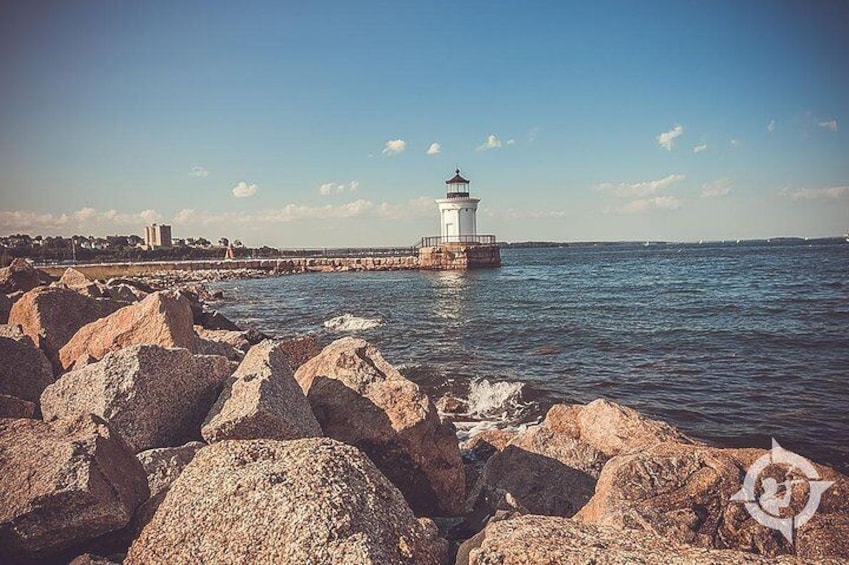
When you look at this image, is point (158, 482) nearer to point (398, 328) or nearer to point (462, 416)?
point (462, 416)

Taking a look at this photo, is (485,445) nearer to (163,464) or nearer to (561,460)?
(561,460)

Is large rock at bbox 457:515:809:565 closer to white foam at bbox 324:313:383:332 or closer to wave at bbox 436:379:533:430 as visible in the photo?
wave at bbox 436:379:533:430

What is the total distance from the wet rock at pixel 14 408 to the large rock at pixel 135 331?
5.80ft

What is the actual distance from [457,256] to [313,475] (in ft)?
195

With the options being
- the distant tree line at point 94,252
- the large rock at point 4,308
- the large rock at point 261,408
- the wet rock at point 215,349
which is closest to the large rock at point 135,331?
the wet rock at point 215,349

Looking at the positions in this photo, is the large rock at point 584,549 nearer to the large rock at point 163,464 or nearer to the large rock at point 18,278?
the large rock at point 163,464

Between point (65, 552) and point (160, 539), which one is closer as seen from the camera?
point (160, 539)

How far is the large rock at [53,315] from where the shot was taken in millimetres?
7832

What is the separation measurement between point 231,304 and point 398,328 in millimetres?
15160

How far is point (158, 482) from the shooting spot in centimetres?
417

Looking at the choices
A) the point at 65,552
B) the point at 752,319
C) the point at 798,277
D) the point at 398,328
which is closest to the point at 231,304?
the point at 398,328

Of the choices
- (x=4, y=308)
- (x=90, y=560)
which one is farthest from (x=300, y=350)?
(x=4, y=308)

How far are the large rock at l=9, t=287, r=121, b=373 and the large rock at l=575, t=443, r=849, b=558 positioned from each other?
24.5 ft

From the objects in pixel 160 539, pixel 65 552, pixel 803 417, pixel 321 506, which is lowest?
pixel 803 417
